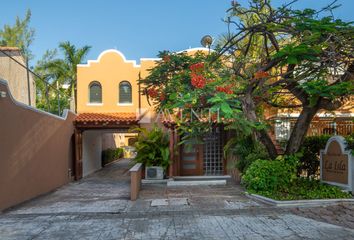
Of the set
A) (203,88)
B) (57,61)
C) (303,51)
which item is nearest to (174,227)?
(203,88)

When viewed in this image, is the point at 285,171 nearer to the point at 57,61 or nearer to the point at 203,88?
the point at 203,88

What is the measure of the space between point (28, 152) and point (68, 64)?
17435 millimetres

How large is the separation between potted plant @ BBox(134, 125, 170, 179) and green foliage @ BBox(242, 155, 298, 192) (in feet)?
16.3

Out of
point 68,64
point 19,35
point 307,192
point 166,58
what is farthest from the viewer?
point 19,35

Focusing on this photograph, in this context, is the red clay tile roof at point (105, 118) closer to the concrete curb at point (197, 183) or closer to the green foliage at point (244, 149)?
the concrete curb at point (197, 183)

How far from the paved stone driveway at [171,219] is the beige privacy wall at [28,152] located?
0.61 metres

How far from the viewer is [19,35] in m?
29.2

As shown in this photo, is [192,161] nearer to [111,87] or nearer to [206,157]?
[206,157]

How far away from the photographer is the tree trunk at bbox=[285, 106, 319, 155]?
1067 cm

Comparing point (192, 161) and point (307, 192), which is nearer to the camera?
point (307, 192)

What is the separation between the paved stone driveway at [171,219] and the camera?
273 inches

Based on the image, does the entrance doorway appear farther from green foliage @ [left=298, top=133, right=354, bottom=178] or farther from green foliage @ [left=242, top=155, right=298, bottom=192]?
green foliage @ [left=242, top=155, right=298, bottom=192]

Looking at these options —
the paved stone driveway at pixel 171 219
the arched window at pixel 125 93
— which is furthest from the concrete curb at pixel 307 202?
the arched window at pixel 125 93

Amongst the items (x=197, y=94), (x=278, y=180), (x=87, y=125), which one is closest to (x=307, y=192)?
(x=278, y=180)
